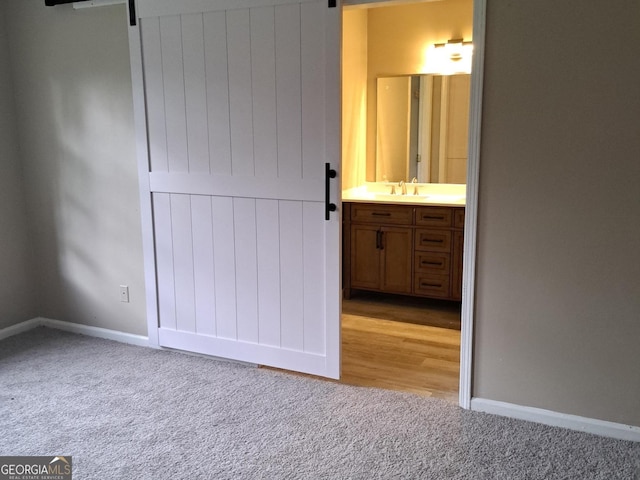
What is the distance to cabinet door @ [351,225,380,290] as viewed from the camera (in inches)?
175

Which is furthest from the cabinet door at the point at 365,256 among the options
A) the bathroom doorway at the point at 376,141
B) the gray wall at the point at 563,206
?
the gray wall at the point at 563,206

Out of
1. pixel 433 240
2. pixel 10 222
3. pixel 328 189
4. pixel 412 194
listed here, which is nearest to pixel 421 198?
pixel 412 194

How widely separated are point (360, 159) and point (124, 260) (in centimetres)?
219

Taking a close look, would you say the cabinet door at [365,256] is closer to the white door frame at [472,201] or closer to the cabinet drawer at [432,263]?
the cabinet drawer at [432,263]

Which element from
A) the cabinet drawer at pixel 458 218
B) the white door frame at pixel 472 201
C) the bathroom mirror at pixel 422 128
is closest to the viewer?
the white door frame at pixel 472 201

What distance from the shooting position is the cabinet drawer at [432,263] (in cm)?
421

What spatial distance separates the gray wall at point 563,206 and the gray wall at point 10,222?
3074 millimetres

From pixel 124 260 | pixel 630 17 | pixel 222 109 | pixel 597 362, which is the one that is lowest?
pixel 597 362

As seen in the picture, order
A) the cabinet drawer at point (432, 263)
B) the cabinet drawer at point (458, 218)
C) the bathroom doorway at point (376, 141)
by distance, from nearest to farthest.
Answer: the bathroom doorway at point (376, 141)
the cabinet drawer at point (458, 218)
the cabinet drawer at point (432, 263)

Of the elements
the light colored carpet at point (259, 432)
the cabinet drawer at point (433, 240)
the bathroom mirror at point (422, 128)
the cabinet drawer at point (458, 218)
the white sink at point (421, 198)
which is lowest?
the light colored carpet at point (259, 432)

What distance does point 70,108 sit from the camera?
11.9ft

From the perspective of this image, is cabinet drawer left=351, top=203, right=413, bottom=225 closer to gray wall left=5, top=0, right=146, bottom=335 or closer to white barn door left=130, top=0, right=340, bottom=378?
white barn door left=130, top=0, right=340, bottom=378

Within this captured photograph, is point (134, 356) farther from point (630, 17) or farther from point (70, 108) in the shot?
point (630, 17)

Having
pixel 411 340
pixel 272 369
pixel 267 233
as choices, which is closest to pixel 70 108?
pixel 267 233
